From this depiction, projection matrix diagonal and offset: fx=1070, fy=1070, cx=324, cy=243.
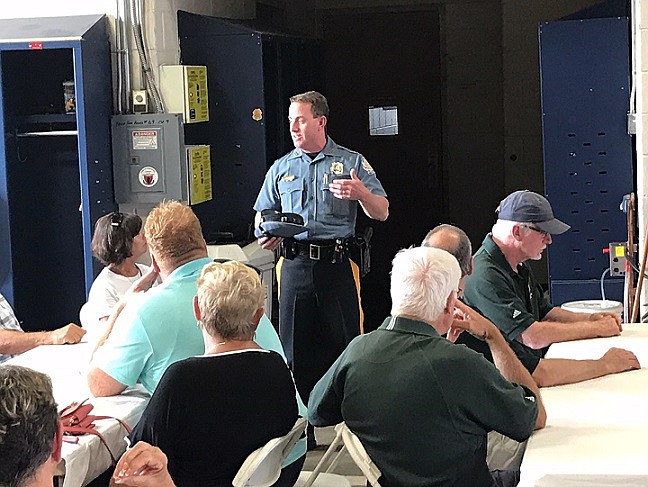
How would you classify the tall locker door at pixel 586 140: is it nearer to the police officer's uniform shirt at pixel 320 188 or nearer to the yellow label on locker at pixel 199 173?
the police officer's uniform shirt at pixel 320 188

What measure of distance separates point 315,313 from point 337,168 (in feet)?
2.39

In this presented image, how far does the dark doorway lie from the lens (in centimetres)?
912

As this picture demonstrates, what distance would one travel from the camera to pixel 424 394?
9.11 ft

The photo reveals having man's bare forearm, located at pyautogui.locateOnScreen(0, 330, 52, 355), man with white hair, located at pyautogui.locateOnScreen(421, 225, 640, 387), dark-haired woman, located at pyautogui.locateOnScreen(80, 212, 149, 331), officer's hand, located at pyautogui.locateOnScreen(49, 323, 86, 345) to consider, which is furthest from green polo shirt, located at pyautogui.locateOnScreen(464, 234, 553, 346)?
man's bare forearm, located at pyautogui.locateOnScreen(0, 330, 52, 355)

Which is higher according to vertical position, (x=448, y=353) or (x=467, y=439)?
(x=448, y=353)

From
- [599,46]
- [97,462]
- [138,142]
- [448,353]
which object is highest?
[599,46]

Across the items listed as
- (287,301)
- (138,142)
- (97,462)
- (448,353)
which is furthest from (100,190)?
(448,353)

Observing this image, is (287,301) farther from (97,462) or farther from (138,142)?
(97,462)

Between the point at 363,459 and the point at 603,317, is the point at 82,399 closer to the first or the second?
the point at 363,459

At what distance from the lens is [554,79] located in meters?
5.76

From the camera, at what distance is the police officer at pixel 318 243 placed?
5.19 m

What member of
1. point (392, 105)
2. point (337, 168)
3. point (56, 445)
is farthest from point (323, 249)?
point (392, 105)

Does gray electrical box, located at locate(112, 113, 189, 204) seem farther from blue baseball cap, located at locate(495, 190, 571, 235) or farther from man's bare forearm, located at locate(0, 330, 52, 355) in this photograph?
blue baseball cap, located at locate(495, 190, 571, 235)

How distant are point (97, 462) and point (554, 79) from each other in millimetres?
3665
